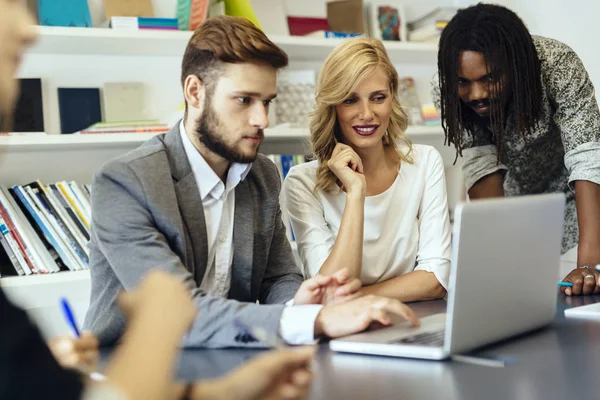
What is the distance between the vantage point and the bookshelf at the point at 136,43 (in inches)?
102

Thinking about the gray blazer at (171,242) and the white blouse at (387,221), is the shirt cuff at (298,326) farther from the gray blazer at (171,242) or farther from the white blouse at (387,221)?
the white blouse at (387,221)

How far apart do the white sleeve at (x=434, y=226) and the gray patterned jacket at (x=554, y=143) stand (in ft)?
0.64

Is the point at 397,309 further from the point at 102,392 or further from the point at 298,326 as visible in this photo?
the point at 102,392

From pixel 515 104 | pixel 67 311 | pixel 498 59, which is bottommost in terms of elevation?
pixel 67 311

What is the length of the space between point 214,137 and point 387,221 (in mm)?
659

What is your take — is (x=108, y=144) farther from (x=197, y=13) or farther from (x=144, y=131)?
(x=197, y=13)

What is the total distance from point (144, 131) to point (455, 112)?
1.20 metres

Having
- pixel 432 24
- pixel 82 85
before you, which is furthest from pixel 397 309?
pixel 432 24

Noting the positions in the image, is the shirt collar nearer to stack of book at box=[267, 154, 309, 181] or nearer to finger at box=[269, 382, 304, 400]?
finger at box=[269, 382, 304, 400]

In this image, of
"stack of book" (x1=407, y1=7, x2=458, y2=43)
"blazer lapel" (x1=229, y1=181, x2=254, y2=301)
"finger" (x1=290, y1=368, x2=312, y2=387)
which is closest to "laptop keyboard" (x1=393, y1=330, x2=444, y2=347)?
"finger" (x1=290, y1=368, x2=312, y2=387)

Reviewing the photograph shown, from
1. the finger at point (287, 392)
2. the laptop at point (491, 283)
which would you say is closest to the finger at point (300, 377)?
the finger at point (287, 392)

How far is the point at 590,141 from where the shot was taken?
6.59ft

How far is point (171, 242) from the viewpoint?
145 centimetres

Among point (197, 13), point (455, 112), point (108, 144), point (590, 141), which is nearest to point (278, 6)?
point (197, 13)
